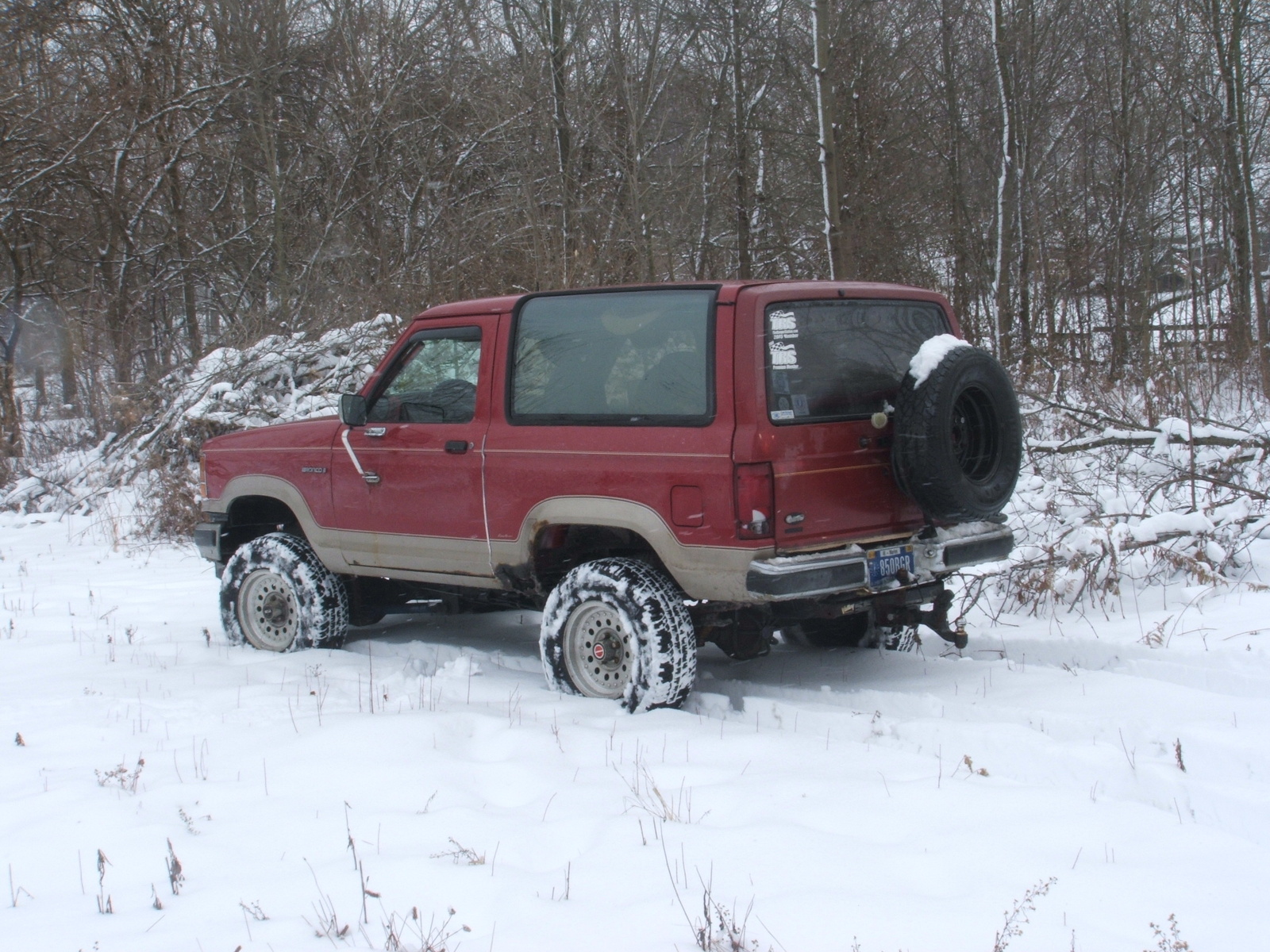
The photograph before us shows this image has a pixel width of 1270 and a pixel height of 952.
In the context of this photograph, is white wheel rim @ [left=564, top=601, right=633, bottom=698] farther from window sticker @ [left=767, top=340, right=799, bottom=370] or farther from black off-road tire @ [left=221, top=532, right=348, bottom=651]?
black off-road tire @ [left=221, top=532, right=348, bottom=651]

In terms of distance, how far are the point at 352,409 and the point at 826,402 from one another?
98.4 inches

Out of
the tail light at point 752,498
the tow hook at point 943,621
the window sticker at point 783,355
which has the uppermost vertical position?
the window sticker at point 783,355

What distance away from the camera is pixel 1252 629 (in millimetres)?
5625

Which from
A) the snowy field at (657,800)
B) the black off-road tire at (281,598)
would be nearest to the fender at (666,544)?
the snowy field at (657,800)

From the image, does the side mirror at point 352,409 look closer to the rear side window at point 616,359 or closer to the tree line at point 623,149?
the rear side window at point 616,359

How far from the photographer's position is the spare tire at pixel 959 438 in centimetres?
475

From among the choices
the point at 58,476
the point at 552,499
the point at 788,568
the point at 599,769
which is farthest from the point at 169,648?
the point at 58,476

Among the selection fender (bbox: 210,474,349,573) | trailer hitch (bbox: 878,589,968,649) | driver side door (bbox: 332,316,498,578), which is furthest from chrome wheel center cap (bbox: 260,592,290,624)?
trailer hitch (bbox: 878,589,968,649)

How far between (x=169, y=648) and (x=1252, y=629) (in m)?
5.87

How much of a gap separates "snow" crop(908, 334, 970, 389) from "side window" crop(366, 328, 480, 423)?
211 centimetres

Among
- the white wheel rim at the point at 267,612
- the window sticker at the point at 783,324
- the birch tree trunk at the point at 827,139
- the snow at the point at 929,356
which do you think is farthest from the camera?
the birch tree trunk at the point at 827,139

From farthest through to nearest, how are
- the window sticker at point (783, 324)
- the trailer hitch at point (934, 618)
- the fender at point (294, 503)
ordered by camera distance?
the fender at point (294, 503), the trailer hitch at point (934, 618), the window sticker at point (783, 324)

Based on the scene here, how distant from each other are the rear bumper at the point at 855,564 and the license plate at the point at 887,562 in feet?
0.11

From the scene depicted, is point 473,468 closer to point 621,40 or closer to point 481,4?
point 621,40
